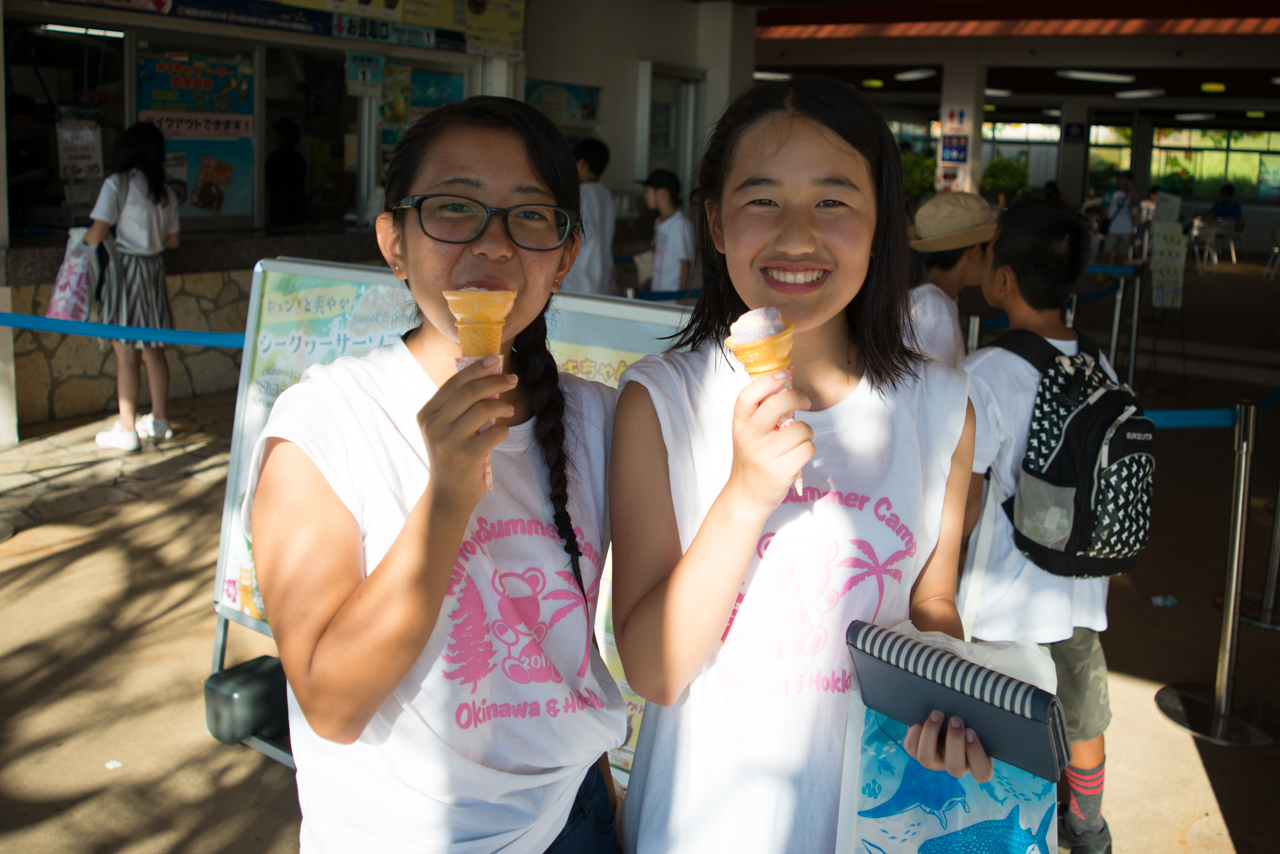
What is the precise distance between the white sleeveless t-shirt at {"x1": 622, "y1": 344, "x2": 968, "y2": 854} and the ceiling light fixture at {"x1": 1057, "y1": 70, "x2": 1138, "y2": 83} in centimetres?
2240

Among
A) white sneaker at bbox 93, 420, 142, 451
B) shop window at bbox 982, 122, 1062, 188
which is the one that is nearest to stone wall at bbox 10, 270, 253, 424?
white sneaker at bbox 93, 420, 142, 451

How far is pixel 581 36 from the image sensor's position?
37.6ft

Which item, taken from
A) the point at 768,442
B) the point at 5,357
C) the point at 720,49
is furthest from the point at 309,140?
the point at 768,442

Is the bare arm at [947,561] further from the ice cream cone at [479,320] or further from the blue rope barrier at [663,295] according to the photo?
the blue rope barrier at [663,295]

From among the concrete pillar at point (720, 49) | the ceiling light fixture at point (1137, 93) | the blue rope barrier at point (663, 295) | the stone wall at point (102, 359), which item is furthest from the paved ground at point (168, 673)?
the ceiling light fixture at point (1137, 93)

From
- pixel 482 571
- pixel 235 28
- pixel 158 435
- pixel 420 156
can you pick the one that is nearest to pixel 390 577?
pixel 482 571

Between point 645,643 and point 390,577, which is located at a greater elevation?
point 390,577

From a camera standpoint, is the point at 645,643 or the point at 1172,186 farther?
the point at 1172,186

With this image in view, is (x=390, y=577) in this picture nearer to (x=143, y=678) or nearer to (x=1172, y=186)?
(x=143, y=678)

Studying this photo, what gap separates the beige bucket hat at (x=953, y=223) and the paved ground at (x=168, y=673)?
78.2 inches

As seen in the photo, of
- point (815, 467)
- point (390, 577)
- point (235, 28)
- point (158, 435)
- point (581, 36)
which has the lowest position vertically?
point (158, 435)

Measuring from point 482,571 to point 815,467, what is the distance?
50 centimetres

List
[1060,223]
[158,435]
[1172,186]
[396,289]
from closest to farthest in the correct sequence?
1. [396,289]
2. [1060,223]
3. [158,435]
4. [1172,186]

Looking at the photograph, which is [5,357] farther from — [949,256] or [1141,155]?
[1141,155]
